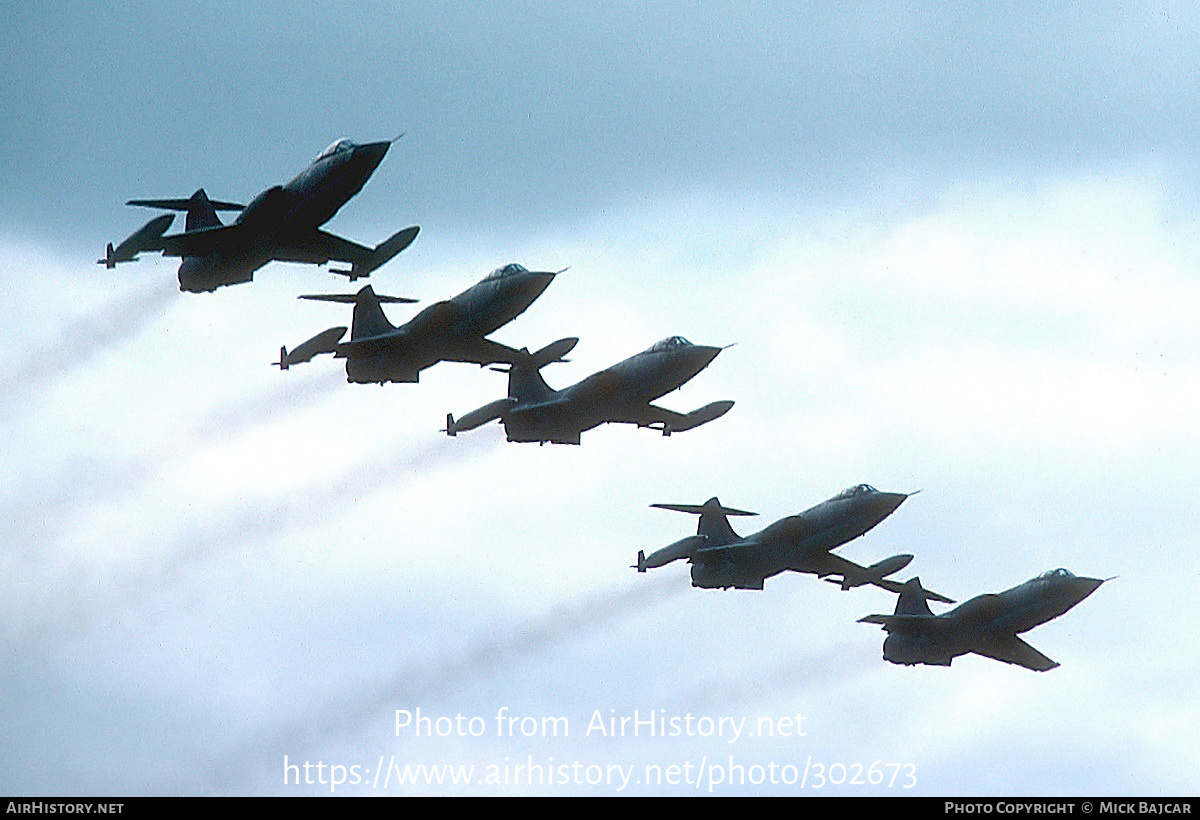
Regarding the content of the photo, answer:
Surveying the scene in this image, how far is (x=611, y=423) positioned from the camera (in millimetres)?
96438

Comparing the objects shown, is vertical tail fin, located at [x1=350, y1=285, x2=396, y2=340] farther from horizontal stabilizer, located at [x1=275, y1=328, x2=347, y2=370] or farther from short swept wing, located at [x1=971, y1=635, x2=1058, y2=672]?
short swept wing, located at [x1=971, y1=635, x2=1058, y2=672]

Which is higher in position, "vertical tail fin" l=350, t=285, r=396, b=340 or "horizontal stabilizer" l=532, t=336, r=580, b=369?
"vertical tail fin" l=350, t=285, r=396, b=340

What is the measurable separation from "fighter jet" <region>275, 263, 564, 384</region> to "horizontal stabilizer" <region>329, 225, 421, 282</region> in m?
1.76

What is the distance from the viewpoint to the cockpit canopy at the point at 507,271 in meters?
86.9

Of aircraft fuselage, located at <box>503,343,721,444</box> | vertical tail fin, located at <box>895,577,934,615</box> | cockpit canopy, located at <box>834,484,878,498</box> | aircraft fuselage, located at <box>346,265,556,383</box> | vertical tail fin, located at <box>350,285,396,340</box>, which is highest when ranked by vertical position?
vertical tail fin, located at <box>350,285,396,340</box>

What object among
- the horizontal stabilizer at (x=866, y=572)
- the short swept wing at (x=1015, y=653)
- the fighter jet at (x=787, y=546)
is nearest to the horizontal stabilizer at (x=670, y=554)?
the fighter jet at (x=787, y=546)

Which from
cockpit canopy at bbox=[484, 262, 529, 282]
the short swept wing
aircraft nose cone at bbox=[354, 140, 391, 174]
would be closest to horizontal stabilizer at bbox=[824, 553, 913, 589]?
the short swept wing

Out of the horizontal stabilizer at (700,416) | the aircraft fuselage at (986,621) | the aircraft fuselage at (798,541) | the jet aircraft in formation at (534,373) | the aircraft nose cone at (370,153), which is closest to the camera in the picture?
the aircraft nose cone at (370,153)

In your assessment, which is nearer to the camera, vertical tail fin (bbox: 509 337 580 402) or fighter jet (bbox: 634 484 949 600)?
vertical tail fin (bbox: 509 337 580 402)

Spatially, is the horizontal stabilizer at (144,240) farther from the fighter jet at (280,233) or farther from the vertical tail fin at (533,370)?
the vertical tail fin at (533,370)

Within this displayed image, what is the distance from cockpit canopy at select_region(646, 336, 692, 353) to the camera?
9150 centimetres

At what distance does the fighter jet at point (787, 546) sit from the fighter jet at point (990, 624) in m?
4.09

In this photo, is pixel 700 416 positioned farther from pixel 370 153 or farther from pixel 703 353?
pixel 370 153
